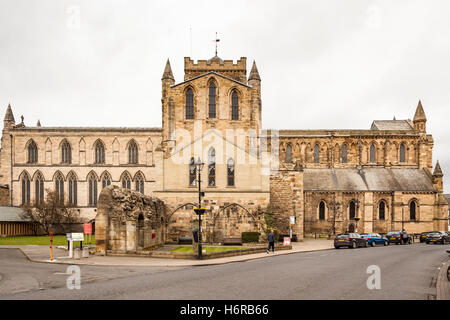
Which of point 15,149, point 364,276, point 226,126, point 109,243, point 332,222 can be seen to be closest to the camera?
point 364,276

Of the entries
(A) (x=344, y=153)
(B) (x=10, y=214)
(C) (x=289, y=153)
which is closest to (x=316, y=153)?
(C) (x=289, y=153)

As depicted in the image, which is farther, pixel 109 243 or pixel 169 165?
pixel 169 165

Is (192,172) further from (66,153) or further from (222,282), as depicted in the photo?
(66,153)

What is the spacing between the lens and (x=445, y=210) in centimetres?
4694

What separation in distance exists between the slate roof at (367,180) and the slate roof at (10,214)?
3573cm

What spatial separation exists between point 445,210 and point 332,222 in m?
14.0

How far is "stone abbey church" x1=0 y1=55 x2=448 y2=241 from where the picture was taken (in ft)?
109

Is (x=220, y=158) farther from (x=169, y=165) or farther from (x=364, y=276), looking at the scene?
(x=364, y=276)

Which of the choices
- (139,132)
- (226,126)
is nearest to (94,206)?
(139,132)

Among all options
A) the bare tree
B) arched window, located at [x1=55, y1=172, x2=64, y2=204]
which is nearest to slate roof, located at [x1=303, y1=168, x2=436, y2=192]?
the bare tree

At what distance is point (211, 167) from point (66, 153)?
109 feet
